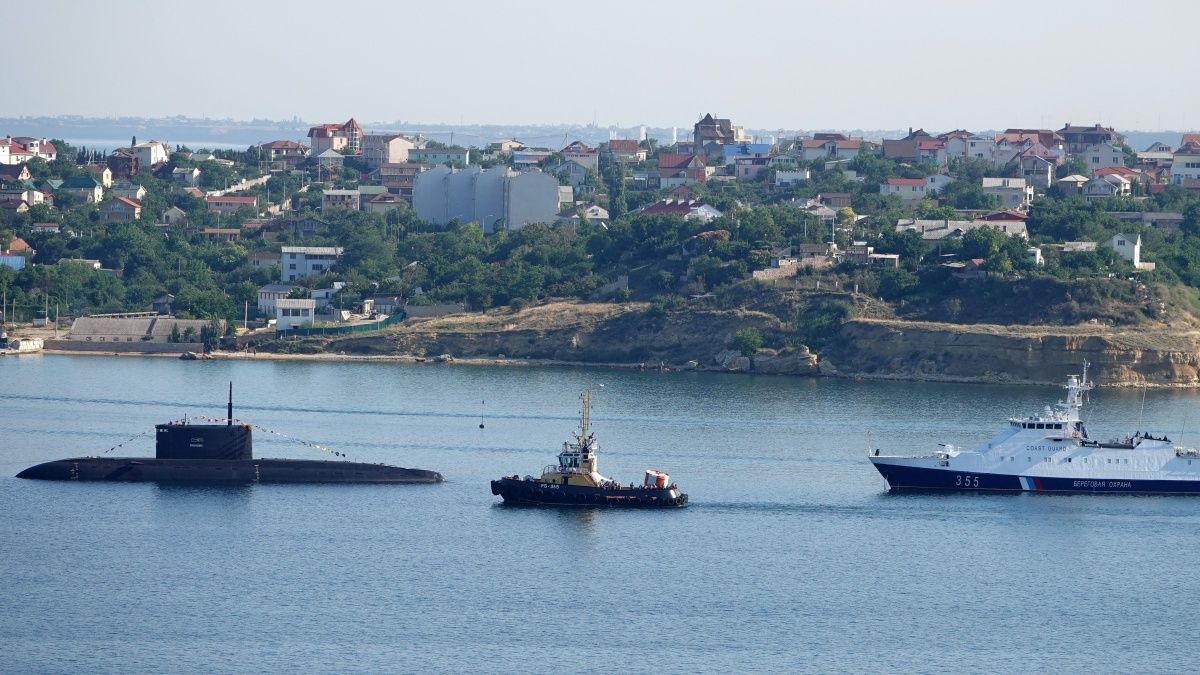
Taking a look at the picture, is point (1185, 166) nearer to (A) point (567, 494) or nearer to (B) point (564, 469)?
(B) point (564, 469)

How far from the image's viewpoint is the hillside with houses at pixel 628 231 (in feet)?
354

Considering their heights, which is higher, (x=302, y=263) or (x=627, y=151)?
(x=627, y=151)

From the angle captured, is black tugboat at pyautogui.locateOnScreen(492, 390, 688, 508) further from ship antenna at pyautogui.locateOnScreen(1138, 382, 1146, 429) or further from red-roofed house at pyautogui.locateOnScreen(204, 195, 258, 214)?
red-roofed house at pyautogui.locateOnScreen(204, 195, 258, 214)

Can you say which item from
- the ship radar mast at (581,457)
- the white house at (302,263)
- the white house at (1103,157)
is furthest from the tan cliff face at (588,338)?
the white house at (1103,157)

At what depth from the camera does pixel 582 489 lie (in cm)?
6256

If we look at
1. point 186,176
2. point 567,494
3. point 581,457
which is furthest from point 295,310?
point 186,176

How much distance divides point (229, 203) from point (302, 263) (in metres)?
29.1

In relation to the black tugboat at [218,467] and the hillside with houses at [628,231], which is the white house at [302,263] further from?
the black tugboat at [218,467]

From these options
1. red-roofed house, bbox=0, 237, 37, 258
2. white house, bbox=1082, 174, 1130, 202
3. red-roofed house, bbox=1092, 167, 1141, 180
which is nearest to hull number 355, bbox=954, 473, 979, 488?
white house, bbox=1082, 174, 1130, 202

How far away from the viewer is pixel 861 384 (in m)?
97.2

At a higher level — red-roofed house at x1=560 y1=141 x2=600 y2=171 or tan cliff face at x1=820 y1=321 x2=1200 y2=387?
red-roofed house at x1=560 y1=141 x2=600 y2=171

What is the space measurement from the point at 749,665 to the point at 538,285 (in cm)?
6968

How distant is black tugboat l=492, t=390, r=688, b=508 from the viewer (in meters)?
62.4

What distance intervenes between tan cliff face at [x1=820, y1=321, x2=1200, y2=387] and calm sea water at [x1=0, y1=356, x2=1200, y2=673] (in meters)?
15.5
